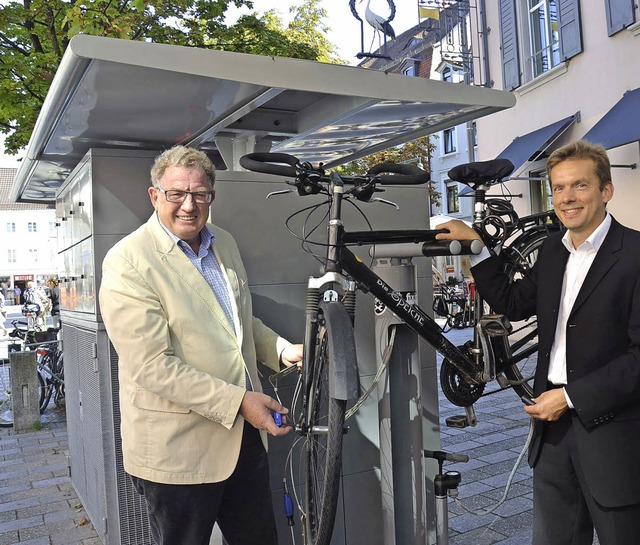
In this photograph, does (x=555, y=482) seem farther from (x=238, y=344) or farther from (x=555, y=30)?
(x=555, y=30)

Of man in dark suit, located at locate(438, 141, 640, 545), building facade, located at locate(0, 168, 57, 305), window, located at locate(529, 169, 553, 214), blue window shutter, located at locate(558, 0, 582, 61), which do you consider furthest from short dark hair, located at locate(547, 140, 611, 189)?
building facade, located at locate(0, 168, 57, 305)

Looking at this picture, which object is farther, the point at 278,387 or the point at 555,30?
the point at 555,30

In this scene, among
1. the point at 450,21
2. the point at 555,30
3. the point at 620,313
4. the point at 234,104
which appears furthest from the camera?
the point at 450,21

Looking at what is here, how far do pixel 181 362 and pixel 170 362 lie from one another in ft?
0.13

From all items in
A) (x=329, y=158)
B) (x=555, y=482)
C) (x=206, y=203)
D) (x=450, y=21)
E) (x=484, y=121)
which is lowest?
(x=555, y=482)

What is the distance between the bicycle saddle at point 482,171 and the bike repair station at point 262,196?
29 centimetres

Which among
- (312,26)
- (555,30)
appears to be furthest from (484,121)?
(312,26)

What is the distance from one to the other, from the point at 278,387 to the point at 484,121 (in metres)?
12.5

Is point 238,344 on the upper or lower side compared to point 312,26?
lower

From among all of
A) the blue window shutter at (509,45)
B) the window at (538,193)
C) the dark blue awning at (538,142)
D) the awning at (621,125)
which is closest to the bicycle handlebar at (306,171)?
the awning at (621,125)

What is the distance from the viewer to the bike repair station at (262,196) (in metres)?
2.90

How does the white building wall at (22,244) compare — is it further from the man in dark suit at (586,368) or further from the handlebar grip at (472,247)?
the man in dark suit at (586,368)

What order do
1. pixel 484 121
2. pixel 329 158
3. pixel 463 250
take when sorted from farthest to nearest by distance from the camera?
pixel 484 121 < pixel 329 158 < pixel 463 250

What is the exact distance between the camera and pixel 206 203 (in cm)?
257
